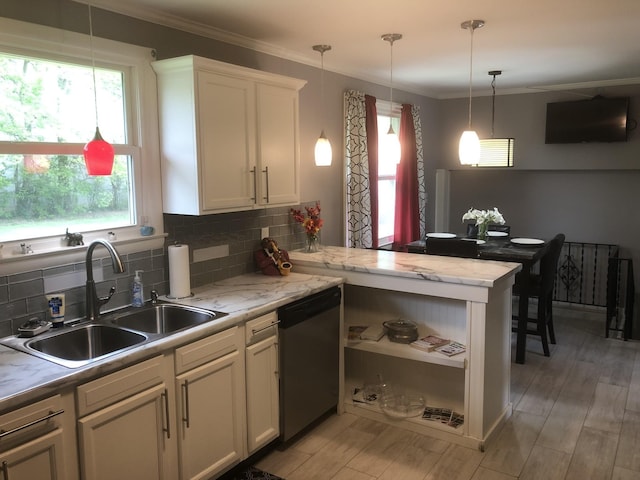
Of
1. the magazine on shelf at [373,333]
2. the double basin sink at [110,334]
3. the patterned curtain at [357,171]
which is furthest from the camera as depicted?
the patterned curtain at [357,171]

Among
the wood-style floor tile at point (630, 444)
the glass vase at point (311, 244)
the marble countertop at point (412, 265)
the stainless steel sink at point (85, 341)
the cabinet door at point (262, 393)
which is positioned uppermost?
the glass vase at point (311, 244)

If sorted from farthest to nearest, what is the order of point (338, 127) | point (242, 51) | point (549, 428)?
point (338, 127)
point (242, 51)
point (549, 428)

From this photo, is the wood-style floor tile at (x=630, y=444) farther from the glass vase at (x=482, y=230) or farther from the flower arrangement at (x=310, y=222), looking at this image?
the flower arrangement at (x=310, y=222)

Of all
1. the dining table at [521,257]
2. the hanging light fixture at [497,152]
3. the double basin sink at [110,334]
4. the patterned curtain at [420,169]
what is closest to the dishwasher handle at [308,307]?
the double basin sink at [110,334]

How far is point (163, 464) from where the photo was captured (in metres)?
2.32

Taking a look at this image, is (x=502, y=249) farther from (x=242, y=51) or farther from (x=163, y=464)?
(x=163, y=464)

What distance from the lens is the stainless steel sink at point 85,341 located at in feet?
7.70

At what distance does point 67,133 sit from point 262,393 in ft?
5.41

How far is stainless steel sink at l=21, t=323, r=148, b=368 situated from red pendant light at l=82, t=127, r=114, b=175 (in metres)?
0.74

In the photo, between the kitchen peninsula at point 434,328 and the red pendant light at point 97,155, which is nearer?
the red pendant light at point 97,155

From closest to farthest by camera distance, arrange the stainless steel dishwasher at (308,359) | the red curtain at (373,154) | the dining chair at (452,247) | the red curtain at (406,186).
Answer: the stainless steel dishwasher at (308,359)
the dining chair at (452,247)
the red curtain at (373,154)
the red curtain at (406,186)

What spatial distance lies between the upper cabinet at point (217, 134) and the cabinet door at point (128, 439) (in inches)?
44.1

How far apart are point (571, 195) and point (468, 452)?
4.26 m

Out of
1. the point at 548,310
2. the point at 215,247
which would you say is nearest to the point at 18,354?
the point at 215,247
